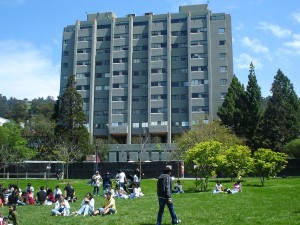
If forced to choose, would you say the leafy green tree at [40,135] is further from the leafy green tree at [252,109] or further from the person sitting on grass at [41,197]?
the person sitting on grass at [41,197]

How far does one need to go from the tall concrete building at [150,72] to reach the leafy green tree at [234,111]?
644 inches

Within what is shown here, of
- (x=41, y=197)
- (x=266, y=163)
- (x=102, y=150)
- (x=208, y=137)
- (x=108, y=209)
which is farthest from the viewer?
(x=102, y=150)

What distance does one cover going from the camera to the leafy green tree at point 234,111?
65.9m

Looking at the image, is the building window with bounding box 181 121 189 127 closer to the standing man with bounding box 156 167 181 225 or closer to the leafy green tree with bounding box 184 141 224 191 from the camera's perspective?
the leafy green tree with bounding box 184 141 224 191

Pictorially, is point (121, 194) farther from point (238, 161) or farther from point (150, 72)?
point (150, 72)

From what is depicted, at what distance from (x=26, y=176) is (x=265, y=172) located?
108ft

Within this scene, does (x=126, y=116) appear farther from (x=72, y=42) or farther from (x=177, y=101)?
(x=72, y=42)

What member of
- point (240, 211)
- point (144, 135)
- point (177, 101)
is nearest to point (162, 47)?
point (177, 101)

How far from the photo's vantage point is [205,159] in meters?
30.5

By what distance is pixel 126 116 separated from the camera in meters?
91.8

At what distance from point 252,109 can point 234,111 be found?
3.03 meters

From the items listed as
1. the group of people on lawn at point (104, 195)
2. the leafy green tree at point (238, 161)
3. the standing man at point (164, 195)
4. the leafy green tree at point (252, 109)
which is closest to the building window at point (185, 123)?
the leafy green tree at point (252, 109)

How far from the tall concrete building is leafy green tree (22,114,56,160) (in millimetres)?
12090

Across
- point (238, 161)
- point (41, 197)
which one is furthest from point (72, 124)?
point (41, 197)
